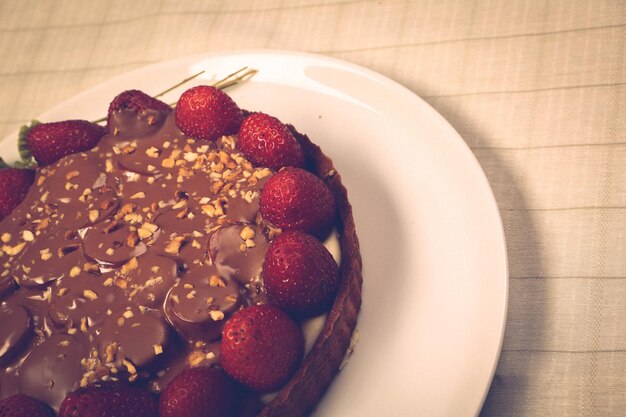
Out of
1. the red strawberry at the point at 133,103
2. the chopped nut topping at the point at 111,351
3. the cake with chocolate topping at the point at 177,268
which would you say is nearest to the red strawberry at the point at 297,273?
the cake with chocolate topping at the point at 177,268

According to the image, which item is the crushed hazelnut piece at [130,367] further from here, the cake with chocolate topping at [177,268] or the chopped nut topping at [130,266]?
the chopped nut topping at [130,266]

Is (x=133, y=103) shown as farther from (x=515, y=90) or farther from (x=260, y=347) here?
(x=515, y=90)

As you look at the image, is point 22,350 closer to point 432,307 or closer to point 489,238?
point 432,307

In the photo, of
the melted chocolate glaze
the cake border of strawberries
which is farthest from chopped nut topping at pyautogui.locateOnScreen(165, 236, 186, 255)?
the cake border of strawberries

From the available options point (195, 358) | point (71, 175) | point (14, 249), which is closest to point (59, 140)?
point (71, 175)

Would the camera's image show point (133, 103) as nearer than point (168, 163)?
No

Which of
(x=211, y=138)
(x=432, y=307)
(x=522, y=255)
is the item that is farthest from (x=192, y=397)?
(x=522, y=255)
